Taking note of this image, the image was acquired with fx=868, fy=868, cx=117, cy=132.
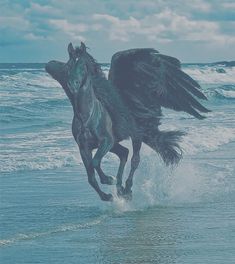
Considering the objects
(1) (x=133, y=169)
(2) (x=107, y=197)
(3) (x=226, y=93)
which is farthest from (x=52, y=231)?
(3) (x=226, y=93)

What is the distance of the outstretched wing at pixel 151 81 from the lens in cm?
1007

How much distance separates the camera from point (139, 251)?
7660 millimetres

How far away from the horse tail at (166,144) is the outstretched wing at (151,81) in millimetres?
354

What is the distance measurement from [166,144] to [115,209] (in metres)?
1.42

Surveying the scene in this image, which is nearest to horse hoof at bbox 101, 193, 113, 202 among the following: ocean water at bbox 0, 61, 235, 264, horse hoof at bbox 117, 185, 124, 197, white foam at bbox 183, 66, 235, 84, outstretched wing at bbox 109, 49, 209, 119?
ocean water at bbox 0, 61, 235, 264

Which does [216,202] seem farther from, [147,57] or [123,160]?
[147,57]

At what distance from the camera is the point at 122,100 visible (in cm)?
1020

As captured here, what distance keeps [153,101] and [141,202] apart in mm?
1245

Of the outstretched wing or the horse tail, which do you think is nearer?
the outstretched wing

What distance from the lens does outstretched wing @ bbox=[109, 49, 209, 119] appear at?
10070 mm

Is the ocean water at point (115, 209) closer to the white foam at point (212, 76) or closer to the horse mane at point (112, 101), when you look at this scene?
the horse mane at point (112, 101)

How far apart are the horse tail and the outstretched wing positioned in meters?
0.35

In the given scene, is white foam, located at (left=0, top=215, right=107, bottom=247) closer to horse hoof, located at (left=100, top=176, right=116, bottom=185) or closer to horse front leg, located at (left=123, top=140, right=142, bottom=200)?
horse hoof, located at (left=100, top=176, right=116, bottom=185)

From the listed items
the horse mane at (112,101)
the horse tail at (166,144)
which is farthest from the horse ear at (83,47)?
the horse tail at (166,144)
